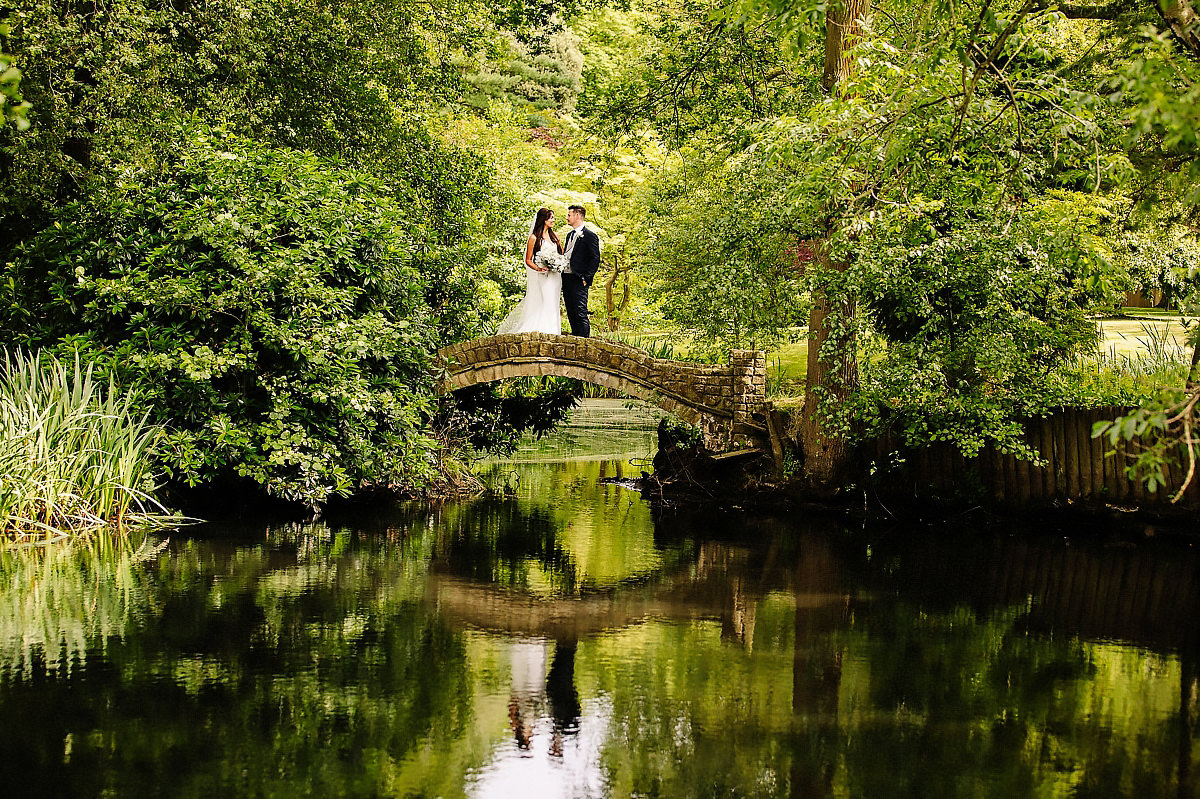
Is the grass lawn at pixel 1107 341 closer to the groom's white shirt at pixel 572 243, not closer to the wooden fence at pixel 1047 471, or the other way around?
the wooden fence at pixel 1047 471

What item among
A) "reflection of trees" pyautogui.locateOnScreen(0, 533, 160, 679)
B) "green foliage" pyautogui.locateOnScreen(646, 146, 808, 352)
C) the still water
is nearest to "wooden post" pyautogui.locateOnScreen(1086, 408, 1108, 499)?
the still water

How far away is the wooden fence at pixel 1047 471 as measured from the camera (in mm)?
13109

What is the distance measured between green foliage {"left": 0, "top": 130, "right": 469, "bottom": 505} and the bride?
69.3 inches

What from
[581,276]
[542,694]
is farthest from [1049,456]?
[542,694]

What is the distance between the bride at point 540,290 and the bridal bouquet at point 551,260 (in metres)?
0.04

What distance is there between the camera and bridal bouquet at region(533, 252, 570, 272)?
48.8 ft

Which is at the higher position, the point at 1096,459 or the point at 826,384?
the point at 826,384

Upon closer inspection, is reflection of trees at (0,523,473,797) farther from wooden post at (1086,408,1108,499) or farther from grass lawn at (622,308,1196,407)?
grass lawn at (622,308,1196,407)

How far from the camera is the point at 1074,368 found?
50.9 ft

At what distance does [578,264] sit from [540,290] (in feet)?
2.50

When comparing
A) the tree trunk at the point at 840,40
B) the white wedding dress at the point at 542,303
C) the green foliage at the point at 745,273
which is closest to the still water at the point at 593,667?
the green foliage at the point at 745,273

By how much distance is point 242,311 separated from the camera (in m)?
13.1

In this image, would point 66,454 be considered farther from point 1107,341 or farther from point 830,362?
point 1107,341

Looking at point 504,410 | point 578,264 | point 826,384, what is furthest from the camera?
point 504,410
